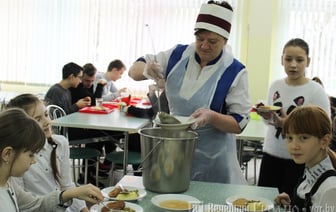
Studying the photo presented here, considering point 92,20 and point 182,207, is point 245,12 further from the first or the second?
point 182,207

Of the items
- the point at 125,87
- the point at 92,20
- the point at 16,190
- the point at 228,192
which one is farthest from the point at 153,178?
the point at 92,20

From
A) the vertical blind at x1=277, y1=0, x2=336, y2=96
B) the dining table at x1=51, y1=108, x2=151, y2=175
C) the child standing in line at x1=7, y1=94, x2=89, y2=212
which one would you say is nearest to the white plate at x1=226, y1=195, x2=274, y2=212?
the child standing in line at x1=7, y1=94, x2=89, y2=212

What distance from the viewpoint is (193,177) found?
1933 millimetres

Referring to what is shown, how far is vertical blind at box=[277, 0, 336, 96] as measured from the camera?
17.5ft

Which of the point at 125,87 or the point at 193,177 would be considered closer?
the point at 193,177

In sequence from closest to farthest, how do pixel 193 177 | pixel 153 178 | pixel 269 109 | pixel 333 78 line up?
pixel 153 178 < pixel 193 177 < pixel 269 109 < pixel 333 78

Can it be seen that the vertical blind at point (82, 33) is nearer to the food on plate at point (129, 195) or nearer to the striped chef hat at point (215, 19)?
the striped chef hat at point (215, 19)

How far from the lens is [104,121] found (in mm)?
3498

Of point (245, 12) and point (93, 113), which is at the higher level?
point (245, 12)

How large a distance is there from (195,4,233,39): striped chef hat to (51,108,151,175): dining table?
158 cm

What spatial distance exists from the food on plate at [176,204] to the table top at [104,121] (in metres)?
1.80

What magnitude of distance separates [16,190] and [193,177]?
0.75 m

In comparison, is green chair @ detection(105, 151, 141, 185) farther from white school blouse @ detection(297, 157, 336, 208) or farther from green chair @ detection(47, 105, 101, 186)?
white school blouse @ detection(297, 157, 336, 208)

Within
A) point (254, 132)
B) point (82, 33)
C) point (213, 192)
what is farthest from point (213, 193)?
point (82, 33)
